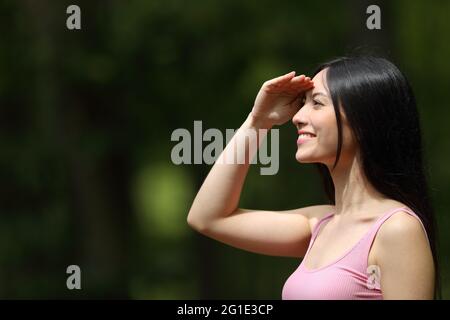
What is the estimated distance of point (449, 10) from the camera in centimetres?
1188

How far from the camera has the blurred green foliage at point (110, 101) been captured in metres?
10.3

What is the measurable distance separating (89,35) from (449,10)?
14.8 ft

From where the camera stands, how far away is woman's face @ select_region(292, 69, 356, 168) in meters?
3.68

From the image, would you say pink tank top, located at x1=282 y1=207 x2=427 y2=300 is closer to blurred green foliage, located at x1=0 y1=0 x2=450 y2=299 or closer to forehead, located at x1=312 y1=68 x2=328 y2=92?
forehead, located at x1=312 y1=68 x2=328 y2=92

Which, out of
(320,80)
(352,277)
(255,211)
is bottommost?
(352,277)

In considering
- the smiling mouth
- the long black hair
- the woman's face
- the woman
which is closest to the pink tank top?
the woman

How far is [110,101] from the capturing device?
10.4m

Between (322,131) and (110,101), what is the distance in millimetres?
6955

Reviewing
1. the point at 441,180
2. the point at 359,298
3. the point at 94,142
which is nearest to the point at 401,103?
the point at 359,298

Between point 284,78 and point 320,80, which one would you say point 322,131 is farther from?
point 284,78

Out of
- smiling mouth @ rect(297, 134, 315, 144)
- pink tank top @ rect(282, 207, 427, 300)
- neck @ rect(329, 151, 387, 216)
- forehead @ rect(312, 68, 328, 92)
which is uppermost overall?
forehead @ rect(312, 68, 328, 92)

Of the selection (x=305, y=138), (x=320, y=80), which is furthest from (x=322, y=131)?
(x=320, y=80)

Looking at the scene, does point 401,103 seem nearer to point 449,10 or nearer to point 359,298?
point 359,298

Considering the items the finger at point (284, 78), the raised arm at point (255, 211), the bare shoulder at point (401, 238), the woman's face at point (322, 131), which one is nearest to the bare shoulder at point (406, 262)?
the bare shoulder at point (401, 238)
